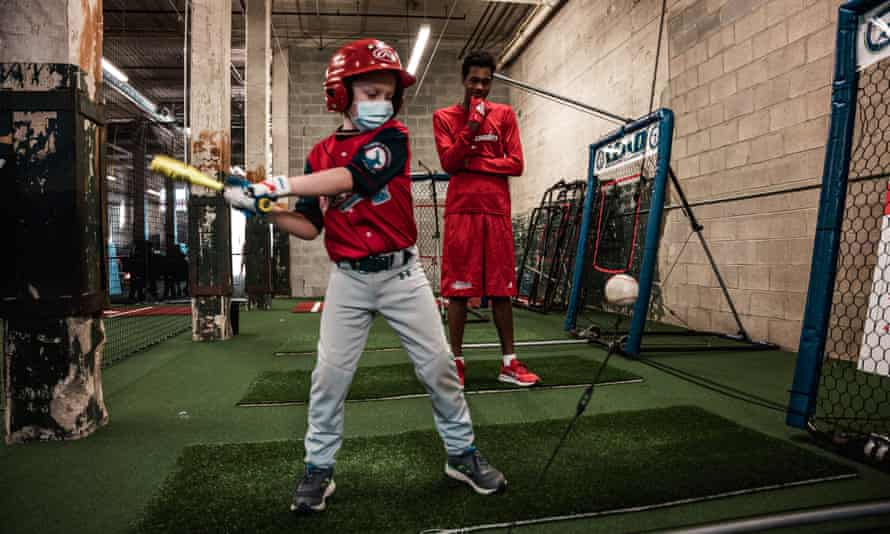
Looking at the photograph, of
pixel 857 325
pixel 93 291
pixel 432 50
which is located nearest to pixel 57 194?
pixel 93 291

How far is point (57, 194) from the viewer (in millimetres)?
2240

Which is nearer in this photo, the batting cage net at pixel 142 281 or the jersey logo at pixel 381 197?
the jersey logo at pixel 381 197

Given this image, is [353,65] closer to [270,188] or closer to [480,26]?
[270,188]

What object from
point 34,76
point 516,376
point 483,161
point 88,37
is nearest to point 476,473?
point 516,376

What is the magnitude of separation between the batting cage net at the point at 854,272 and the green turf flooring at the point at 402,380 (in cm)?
114

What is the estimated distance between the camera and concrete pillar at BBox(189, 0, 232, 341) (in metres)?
5.04

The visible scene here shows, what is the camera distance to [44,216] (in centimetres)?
223

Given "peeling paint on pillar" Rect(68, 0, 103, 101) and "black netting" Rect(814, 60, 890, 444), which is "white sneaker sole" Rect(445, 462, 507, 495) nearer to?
"peeling paint on pillar" Rect(68, 0, 103, 101)

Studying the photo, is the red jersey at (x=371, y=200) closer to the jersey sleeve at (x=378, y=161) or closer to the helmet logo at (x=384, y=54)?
the jersey sleeve at (x=378, y=161)

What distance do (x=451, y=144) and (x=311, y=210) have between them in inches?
61.9

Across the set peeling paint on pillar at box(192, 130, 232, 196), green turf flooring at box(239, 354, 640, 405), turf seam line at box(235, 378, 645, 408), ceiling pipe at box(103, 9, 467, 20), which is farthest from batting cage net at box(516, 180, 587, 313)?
ceiling pipe at box(103, 9, 467, 20)

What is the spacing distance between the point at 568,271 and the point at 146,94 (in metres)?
14.4

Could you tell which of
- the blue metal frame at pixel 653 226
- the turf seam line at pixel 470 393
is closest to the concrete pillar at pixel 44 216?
the turf seam line at pixel 470 393

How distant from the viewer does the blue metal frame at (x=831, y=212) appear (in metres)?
2.26
